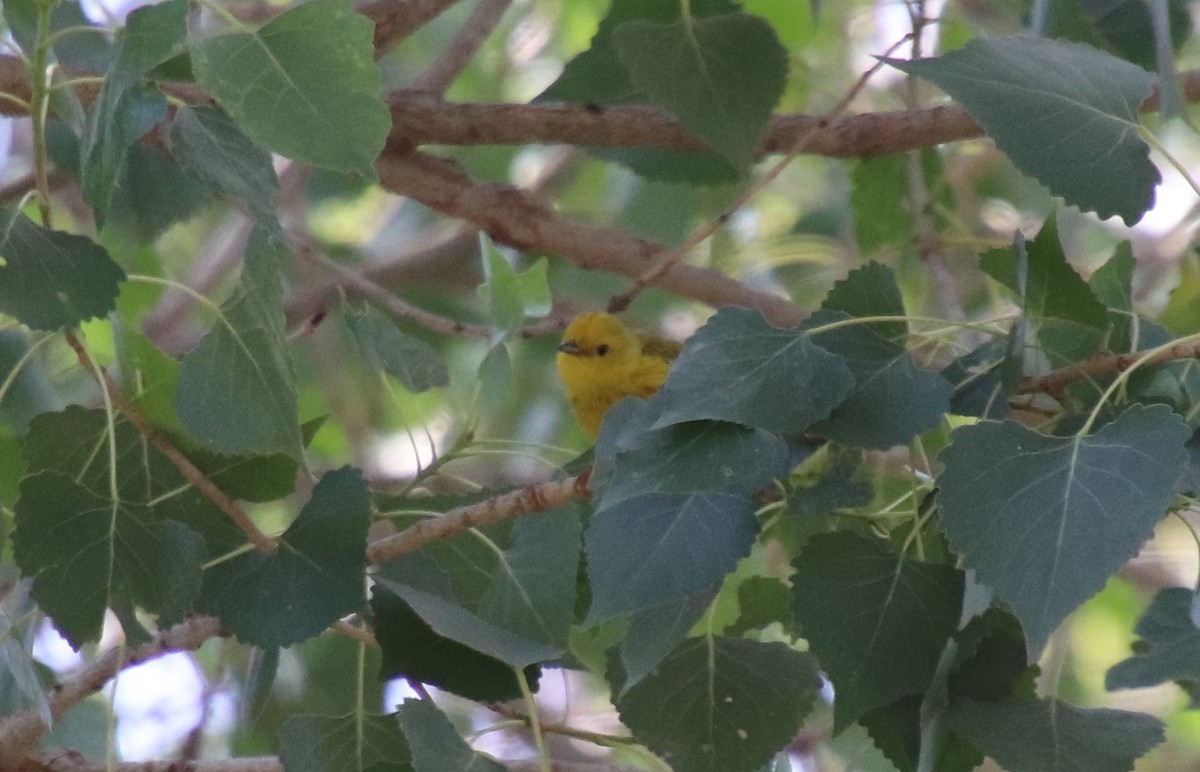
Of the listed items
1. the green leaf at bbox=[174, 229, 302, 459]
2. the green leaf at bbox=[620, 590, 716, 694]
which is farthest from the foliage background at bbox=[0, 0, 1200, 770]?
the green leaf at bbox=[620, 590, 716, 694]

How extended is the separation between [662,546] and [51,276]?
0.72m

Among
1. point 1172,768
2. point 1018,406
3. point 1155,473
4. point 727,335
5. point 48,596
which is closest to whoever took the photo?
point 1155,473

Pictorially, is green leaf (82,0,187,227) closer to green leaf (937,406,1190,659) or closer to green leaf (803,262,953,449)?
green leaf (803,262,953,449)

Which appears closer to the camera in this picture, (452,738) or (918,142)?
(452,738)

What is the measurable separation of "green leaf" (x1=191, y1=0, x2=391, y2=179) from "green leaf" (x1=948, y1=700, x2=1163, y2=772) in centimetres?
81

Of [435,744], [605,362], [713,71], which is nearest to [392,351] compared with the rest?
[435,744]

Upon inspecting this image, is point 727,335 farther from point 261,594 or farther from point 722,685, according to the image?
point 261,594

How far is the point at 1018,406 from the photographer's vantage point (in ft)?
5.40

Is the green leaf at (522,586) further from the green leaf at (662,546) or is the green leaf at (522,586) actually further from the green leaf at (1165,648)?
the green leaf at (1165,648)

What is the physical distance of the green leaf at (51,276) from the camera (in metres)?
1.50

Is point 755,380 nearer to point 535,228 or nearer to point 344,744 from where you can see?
point 344,744

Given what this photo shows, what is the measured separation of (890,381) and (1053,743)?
0.40 meters

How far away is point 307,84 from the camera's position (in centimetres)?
140

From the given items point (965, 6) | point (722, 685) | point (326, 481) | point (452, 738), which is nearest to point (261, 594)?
point (326, 481)
